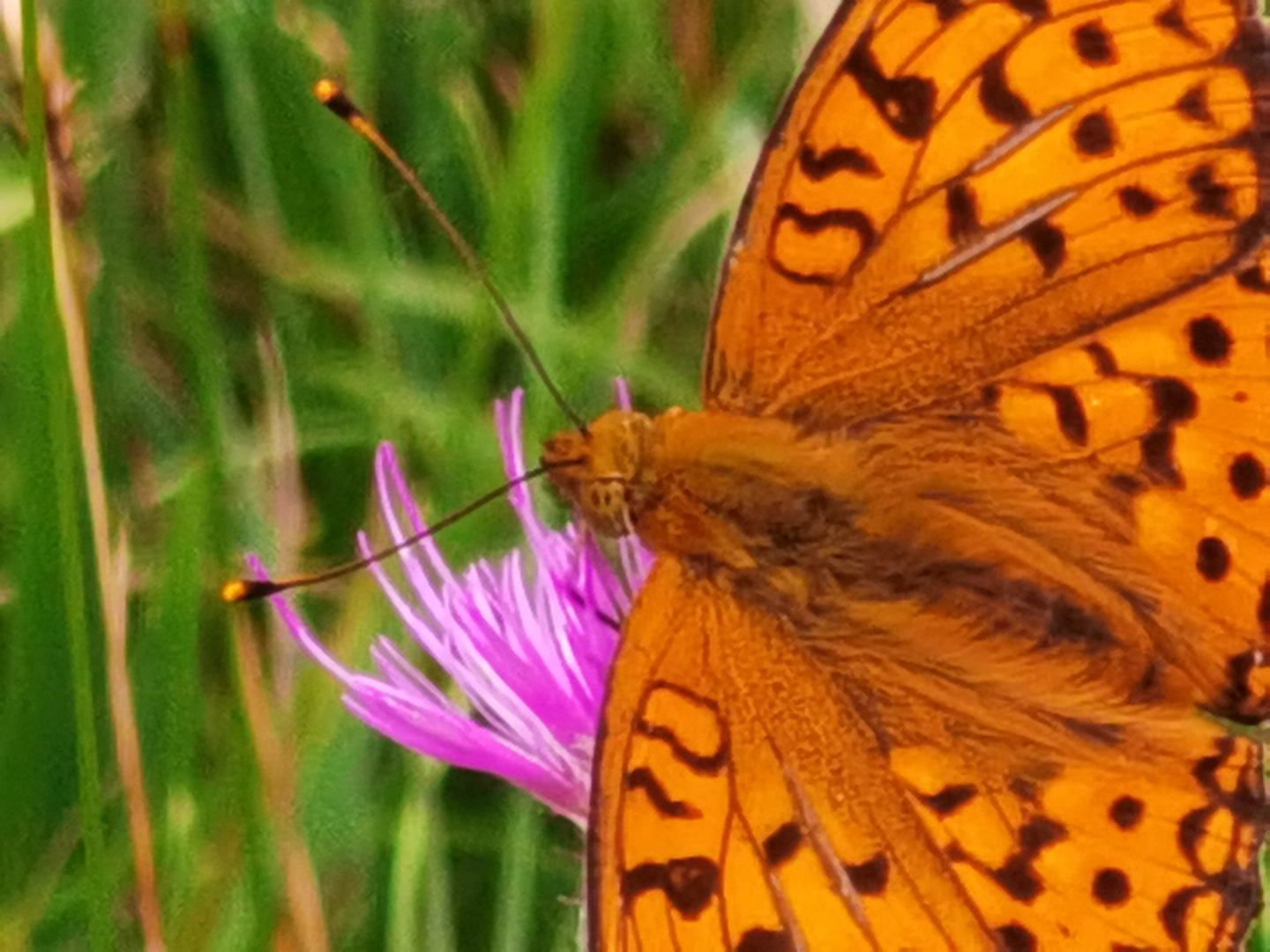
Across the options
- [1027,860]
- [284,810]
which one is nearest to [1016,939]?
[1027,860]

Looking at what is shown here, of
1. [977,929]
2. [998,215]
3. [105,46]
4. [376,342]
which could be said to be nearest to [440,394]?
[376,342]

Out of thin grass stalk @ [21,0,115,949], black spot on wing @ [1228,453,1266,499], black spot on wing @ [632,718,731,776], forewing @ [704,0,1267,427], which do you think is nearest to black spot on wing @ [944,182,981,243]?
forewing @ [704,0,1267,427]

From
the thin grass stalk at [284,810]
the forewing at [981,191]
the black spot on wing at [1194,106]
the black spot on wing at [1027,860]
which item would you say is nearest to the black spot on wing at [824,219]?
the forewing at [981,191]

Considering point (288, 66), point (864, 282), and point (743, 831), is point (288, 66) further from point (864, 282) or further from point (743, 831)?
point (743, 831)

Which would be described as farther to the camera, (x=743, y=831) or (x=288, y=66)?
(x=288, y=66)

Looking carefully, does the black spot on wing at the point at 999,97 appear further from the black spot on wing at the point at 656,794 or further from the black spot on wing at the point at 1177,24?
the black spot on wing at the point at 656,794
